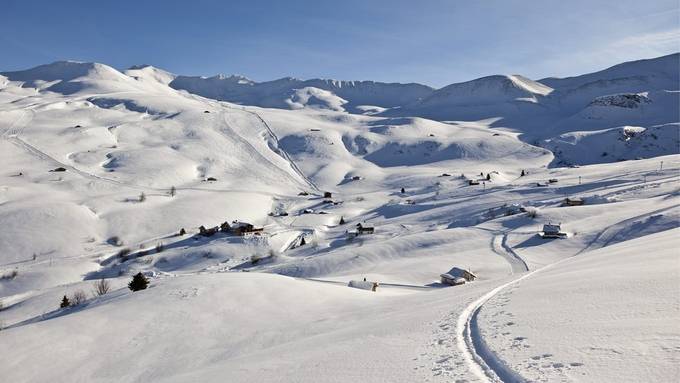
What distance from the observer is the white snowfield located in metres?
9.46

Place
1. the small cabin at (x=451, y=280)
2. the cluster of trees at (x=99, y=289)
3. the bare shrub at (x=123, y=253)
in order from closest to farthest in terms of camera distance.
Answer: the cluster of trees at (x=99, y=289)
the small cabin at (x=451, y=280)
the bare shrub at (x=123, y=253)

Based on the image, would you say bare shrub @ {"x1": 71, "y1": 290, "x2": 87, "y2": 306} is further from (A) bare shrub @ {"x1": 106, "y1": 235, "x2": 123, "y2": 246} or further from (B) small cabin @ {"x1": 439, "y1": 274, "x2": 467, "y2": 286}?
(B) small cabin @ {"x1": 439, "y1": 274, "x2": 467, "y2": 286}

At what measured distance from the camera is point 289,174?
314ft

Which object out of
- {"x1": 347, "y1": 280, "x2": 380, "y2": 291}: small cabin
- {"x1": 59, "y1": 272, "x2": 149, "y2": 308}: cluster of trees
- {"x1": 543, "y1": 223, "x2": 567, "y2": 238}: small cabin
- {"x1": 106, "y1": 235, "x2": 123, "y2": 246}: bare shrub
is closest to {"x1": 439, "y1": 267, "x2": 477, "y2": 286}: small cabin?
{"x1": 347, "y1": 280, "x2": 380, "y2": 291}: small cabin

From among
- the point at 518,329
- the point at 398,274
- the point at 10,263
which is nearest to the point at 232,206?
the point at 10,263

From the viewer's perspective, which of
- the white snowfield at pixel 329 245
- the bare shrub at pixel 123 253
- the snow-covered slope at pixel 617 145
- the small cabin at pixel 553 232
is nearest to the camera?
the white snowfield at pixel 329 245

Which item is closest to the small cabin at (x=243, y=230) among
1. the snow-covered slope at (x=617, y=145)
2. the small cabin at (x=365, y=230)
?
the small cabin at (x=365, y=230)

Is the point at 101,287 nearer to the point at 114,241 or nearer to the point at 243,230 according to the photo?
the point at 243,230

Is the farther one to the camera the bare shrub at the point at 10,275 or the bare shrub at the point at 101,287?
the bare shrub at the point at 10,275

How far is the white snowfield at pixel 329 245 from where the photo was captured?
372 inches

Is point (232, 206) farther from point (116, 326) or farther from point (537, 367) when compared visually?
point (537, 367)

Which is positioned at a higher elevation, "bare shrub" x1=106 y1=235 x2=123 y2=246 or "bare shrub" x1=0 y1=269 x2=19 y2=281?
"bare shrub" x1=106 y1=235 x2=123 y2=246

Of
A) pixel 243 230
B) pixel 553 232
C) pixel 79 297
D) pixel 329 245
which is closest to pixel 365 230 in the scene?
pixel 329 245

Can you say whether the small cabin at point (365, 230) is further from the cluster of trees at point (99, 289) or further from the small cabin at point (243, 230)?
the cluster of trees at point (99, 289)
